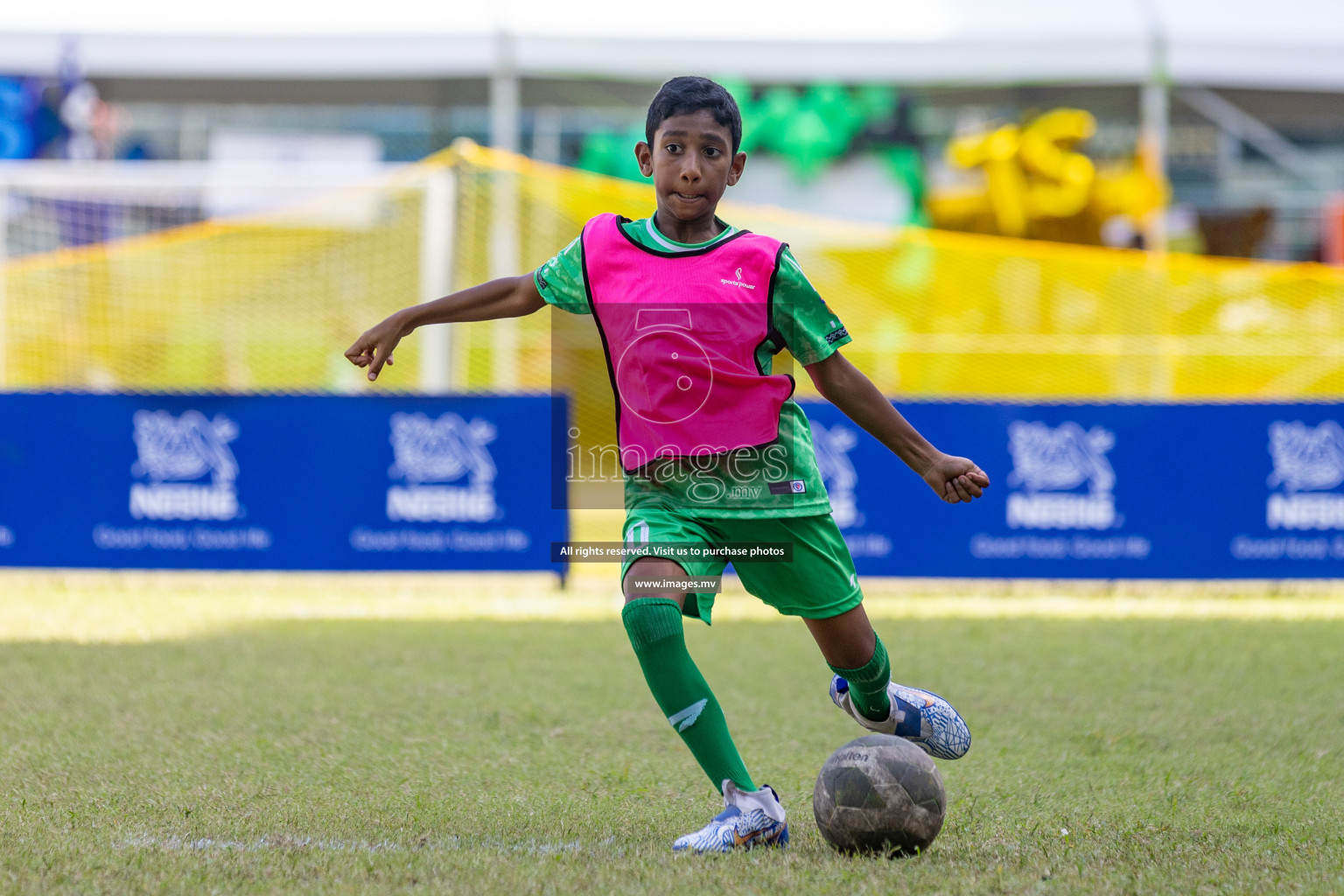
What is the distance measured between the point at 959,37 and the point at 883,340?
21.8 ft

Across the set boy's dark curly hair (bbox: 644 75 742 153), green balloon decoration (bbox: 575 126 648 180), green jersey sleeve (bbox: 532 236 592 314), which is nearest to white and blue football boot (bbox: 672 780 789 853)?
green jersey sleeve (bbox: 532 236 592 314)

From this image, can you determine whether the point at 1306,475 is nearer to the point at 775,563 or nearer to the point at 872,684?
the point at 872,684

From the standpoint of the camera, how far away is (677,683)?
3588mm

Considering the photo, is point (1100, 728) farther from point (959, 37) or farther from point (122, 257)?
point (959, 37)

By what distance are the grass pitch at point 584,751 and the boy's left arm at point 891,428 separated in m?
0.93

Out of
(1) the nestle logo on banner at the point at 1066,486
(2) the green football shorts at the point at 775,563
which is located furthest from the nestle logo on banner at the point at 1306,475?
(2) the green football shorts at the point at 775,563

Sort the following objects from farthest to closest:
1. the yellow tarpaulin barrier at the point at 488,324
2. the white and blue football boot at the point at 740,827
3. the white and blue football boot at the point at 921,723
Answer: the yellow tarpaulin barrier at the point at 488,324 → the white and blue football boot at the point at 921,723 → the white and blue football boot at the point at 740,827

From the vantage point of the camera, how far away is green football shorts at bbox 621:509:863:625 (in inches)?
145

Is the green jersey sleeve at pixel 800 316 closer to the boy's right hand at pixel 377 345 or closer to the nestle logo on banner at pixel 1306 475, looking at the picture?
the boy's right hand at pixel 377 345

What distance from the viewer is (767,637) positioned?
8094mm

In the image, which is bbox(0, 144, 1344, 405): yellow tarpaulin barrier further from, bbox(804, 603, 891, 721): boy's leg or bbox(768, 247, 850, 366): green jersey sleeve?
bbox(768, 247, 850, 366): green jersey sleeve

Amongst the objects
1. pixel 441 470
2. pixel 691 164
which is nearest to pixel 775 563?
pixel 691 164

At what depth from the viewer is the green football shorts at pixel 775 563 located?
3.69 metres

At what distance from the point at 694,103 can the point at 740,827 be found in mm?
1819
